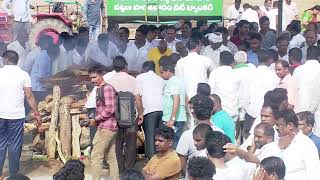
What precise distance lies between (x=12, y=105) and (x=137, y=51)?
3292mm

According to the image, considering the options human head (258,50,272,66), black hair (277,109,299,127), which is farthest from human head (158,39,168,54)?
black hair (277,109,299,127)

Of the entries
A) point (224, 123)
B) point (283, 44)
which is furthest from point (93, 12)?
point (224, 123)

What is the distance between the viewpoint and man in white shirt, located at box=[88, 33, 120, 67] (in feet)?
39.2

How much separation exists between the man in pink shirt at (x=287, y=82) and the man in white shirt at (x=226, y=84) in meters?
0.57

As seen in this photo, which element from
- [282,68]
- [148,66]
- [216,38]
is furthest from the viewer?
[216,38]

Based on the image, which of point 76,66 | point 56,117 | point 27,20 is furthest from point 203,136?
point 27,20

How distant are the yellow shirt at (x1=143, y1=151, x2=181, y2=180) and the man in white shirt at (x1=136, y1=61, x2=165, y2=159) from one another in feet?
9.44

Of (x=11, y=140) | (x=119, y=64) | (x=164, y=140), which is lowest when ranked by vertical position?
(x=11, y=140)

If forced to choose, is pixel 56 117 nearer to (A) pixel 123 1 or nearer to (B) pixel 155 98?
(B) pixel 155 98

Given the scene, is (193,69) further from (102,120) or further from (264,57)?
(102,120)

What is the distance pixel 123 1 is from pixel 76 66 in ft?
18.6

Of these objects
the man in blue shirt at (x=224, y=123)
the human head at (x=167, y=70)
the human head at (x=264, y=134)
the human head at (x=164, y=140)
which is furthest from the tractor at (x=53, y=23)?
the human head at (x=264, y=134)

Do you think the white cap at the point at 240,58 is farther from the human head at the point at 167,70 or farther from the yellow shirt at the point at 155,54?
the yellow shirt at the point at 155,54

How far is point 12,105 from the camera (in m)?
9.22
